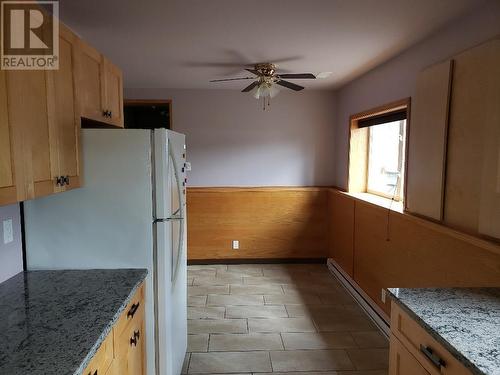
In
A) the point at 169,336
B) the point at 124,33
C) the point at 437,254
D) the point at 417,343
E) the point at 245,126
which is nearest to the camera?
the point at 417,343

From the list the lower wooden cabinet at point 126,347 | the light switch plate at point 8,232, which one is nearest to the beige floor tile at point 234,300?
the lower wooden cabinet at point 126,347

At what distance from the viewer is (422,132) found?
2.49m

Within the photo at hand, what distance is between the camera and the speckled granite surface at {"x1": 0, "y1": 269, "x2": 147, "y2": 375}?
108cm

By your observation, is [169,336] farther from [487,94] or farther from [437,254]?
[487,94]

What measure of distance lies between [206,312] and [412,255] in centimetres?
198

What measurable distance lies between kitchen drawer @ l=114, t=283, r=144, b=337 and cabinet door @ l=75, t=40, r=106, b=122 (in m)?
1.01

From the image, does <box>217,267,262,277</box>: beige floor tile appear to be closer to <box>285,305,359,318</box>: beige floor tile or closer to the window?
<box>285,305,359,318</box>: beige floor tile

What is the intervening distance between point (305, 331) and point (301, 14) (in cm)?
252

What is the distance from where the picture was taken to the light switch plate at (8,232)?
167 cm

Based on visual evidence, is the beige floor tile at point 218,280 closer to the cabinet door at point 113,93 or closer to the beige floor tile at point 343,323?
the beige floor tile at point 343,323

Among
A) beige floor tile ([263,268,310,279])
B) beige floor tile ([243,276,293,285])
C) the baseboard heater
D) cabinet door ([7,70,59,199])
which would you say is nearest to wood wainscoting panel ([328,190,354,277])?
the baseboard heater

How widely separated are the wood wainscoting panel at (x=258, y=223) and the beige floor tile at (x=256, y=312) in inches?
54.1

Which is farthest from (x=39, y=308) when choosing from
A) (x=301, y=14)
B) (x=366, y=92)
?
(x=366, y=92)

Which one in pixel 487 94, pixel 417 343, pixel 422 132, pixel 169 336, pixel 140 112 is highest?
pixel 140 112
